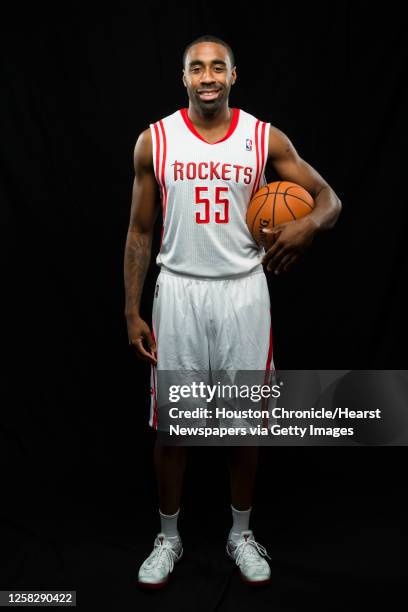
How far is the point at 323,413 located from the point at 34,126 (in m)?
1.99

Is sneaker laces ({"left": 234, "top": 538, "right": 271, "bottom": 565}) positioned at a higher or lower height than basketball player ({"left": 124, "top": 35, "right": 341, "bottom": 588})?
lower

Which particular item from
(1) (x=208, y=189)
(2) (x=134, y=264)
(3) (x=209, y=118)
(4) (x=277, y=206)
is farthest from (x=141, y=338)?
(3) (x=209, y=118)

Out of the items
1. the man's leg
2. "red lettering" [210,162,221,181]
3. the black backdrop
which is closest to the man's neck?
"red lettering" [210,162,221,181]

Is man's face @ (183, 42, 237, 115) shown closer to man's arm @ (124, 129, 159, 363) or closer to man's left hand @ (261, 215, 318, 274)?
man's arm @ (124, 129, 159, 363)

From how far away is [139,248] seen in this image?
300 cm

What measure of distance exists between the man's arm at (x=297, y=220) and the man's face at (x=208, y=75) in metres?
0.25

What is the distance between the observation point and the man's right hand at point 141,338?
9.70 ft

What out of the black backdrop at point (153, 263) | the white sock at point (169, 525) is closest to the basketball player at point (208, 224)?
the white sock at point (169, 525)

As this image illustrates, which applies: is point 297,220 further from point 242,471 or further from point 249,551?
point 249,551

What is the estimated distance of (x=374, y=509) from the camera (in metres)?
3.56

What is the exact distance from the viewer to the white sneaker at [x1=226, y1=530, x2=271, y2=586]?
2996 mm

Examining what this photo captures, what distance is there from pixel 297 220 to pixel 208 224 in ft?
1.10

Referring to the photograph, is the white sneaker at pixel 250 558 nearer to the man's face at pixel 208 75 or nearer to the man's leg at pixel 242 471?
the man's leg at pixel 242 471

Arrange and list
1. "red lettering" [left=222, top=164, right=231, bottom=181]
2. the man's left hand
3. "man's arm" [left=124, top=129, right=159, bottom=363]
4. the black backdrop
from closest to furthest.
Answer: the man's left hand, "red lettering" [left=222, top=164, right=231, bottom=181], "man's arm" [left=124, top=129, right=159, bottom=363], the black backdrop
